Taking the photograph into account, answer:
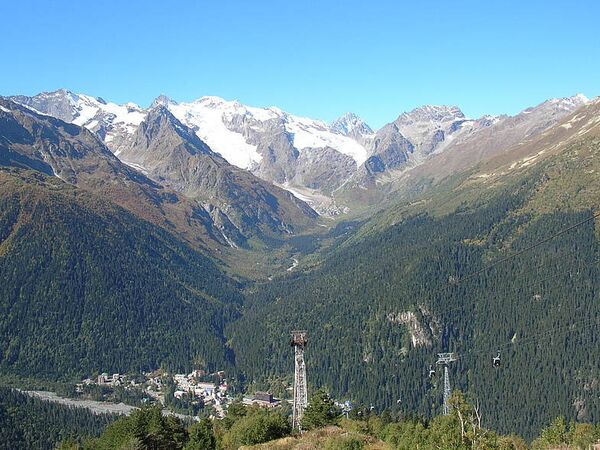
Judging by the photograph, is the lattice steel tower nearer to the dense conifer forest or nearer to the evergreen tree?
the evergreen tree

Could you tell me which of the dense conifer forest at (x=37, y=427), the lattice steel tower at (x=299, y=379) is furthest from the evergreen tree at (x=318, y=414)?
the dense conifer forest at (x=37, y=427)

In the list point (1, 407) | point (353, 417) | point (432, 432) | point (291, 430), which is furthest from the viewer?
point (1, 407)

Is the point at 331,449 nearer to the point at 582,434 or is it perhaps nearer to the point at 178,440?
the point at 178,440

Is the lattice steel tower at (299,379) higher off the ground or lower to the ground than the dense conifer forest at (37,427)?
higher

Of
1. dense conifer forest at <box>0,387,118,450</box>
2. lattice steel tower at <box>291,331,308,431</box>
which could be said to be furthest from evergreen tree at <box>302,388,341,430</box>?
dense conifer forest at <box>0,387,118,450</box>

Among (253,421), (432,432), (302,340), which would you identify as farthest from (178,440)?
(432,432)

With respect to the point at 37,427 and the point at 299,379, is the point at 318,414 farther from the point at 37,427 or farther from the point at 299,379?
the point at 37,427

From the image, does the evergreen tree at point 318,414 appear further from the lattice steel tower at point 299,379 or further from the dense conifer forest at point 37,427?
the dense conifer forest at point 37,427

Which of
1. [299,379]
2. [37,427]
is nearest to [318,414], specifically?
[299,379]
